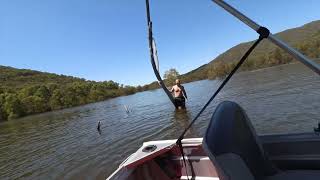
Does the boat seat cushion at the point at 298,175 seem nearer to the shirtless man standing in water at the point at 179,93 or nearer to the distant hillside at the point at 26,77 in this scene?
the shirtless man standing in water at the point at 179,93

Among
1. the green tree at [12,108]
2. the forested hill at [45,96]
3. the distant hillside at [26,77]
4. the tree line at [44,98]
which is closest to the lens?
the green tree at [12,108]

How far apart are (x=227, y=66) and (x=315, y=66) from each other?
463 ft

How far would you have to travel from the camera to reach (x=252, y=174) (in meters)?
3.42

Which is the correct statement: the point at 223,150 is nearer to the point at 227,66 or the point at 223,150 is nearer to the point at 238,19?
the point at 238,19

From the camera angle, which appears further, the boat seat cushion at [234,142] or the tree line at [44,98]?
the tree line at [44,98]

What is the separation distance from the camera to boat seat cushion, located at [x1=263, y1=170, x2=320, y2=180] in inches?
137

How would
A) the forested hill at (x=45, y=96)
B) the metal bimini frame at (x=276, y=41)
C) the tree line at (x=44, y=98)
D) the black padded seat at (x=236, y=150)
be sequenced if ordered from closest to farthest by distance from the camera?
the metal bimini frame at (x=276, y=41) → the black padded seat at (x=236, y=150) → the tree line at (x=44, y=98) → the forested hill at (x=45, y=96)

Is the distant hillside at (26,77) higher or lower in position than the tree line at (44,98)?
higher

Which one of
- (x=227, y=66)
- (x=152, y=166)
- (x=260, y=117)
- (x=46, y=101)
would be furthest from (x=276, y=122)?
(x=227, y=66)

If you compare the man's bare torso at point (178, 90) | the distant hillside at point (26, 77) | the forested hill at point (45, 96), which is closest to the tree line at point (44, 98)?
the forested hill at point (45, 96)

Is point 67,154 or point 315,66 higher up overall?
point 315,66

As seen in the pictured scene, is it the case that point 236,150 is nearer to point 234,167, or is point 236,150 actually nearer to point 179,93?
point 234,167

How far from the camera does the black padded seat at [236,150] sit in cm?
295

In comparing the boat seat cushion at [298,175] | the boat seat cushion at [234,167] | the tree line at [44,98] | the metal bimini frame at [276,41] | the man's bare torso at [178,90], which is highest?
the tree line at [44,98]
